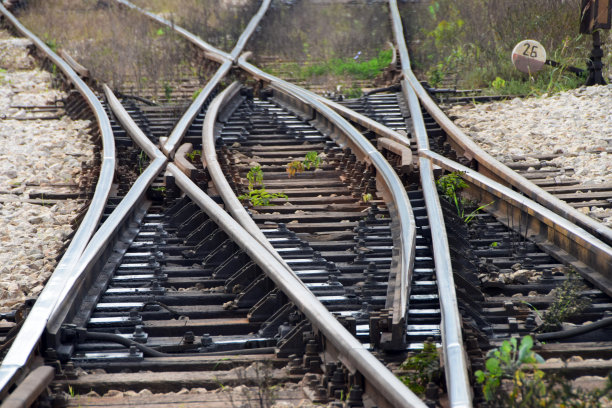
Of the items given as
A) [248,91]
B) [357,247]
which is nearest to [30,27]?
[248,91]

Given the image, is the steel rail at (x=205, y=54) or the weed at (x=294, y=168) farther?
the steel rail at (x=205, y=54)

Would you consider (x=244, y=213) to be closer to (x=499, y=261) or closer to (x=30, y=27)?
(x=499, y=261)

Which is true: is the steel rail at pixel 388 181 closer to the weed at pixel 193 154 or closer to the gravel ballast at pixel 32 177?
the weed at pixel 193 154

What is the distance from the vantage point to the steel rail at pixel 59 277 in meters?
3.99

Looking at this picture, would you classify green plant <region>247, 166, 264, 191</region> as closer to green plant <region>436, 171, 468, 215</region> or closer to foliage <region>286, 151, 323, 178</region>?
foliage <region>286, 151, 323, 178</region>

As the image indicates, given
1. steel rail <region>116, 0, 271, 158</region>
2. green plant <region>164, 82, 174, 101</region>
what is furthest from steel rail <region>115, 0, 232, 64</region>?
green plant <region>164, 82, 174, 101</region>

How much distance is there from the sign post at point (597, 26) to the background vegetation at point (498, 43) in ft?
0.90

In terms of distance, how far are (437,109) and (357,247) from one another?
3856mm

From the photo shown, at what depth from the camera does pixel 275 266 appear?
5.04 metres

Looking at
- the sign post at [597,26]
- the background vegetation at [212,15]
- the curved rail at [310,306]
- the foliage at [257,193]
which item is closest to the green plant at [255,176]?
the foliage at [257,193]

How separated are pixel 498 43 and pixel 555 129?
384cm

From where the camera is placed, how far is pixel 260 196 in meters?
7.03

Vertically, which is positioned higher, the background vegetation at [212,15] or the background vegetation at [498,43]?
the background vegetation at [212,15]

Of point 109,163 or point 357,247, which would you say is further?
point 109,163
